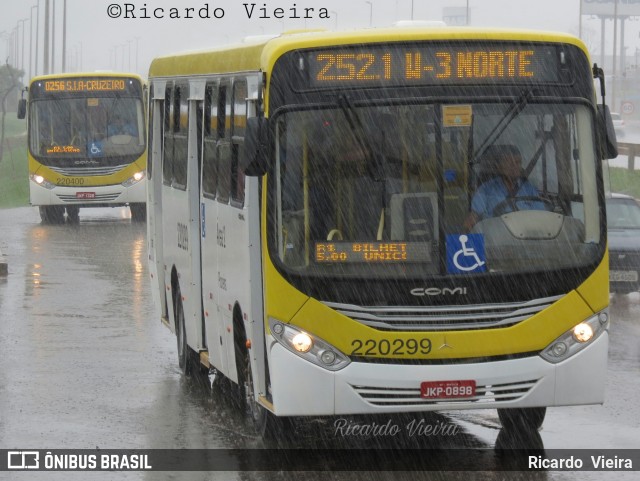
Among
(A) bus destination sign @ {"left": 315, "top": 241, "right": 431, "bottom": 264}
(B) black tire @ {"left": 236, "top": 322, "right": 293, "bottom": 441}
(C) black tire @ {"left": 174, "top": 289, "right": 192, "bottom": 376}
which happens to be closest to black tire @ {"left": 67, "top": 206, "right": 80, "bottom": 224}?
(C) black tire @ {"left": 174, "top": 289, "right": 192, "bottom": 376}

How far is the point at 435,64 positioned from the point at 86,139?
24956 millimetres

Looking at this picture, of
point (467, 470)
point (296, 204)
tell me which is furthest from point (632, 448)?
point (296, 204)

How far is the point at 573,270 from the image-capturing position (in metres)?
10.1

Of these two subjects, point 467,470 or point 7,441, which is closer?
point 467,470

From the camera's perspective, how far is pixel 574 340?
10133 mm

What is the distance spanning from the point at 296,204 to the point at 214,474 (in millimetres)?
1728

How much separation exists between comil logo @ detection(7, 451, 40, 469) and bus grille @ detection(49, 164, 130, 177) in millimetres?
24030

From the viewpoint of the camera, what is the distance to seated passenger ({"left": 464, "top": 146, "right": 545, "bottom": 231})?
10.1 meters

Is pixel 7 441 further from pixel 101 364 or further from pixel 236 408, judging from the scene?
pixel 101 364

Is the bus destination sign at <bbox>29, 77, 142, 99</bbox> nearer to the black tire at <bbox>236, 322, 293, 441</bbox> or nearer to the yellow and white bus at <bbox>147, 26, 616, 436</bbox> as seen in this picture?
the black tire at <bbox>236, 322, 293, 441</bbox>

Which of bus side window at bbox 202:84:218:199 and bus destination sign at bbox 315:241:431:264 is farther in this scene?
bus side window at bbox 202:84:218:199

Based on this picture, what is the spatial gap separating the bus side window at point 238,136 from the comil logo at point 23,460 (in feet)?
7.00

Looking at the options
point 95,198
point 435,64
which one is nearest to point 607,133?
point 435,64

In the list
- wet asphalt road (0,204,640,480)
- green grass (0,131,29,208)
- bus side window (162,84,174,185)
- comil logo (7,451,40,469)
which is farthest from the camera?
green grass (0,131,29,208)
